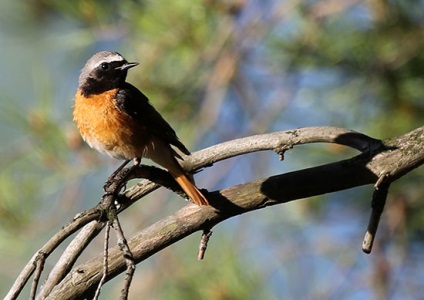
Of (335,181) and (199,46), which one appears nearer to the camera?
(335,181)

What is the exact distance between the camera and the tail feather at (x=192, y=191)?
1.80 m

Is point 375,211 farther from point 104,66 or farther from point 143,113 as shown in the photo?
point 104,66

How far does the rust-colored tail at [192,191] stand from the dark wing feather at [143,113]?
0.49 m

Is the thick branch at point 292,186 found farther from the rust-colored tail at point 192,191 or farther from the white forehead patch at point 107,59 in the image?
the white forehead patch at point 107,59

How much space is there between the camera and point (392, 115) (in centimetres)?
344

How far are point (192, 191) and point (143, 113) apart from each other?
0.81 metres

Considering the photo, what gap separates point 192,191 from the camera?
1831 millimetres

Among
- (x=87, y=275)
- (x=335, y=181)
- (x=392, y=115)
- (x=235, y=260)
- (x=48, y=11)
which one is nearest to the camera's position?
(x=87, y=275)

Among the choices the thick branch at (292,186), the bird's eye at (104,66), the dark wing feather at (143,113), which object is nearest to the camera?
the thick branch at (292,186)

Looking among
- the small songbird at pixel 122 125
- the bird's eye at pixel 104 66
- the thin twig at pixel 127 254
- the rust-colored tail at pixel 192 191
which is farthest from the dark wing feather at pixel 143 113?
the thin twig at pixel 127 254

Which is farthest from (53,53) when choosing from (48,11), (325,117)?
(325,117)

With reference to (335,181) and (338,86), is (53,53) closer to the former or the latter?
(338,86)

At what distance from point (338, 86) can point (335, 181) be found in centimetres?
189

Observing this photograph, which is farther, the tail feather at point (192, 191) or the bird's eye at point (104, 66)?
the bird's eye at point (104, 66)
